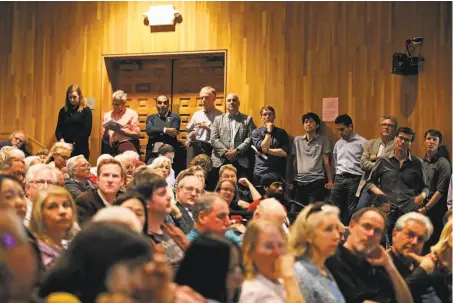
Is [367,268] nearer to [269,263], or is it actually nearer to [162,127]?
[269,263]

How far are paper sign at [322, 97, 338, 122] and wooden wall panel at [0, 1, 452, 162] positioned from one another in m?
0.07

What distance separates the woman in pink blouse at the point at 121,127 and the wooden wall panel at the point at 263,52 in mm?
886

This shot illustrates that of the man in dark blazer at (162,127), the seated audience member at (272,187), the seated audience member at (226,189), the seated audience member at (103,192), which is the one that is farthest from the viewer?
the man in dark blazer at (162,127)

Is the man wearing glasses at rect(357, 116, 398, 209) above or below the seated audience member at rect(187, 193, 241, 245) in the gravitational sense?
above

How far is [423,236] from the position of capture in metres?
4.61

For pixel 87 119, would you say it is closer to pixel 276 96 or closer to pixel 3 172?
pixel 276 96

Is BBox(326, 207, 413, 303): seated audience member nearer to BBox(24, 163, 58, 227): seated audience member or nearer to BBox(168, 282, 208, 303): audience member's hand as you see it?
BBox(168, 282, 208, 303): audience member's hand

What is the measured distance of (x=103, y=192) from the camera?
15.6 feet

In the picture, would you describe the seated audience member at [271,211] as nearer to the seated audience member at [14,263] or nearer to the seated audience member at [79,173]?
the seated audience member at [79,173]

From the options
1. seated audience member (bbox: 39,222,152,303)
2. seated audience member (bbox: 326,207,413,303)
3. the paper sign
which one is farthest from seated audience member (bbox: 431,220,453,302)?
the paper sign

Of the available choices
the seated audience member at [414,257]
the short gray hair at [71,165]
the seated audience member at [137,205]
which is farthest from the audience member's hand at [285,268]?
the short gray hair at [71,165]

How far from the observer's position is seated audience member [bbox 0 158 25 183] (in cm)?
511

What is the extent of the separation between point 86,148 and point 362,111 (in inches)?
124

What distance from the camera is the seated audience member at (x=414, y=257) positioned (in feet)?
14.3
